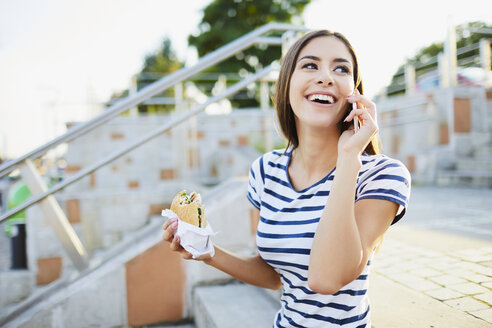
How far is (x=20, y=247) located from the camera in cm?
379

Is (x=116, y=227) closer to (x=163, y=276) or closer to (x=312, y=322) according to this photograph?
(x=163, y=276)

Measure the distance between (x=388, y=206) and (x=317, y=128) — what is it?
364 millimetres

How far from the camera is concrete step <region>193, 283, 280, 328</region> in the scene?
1659 millimetres

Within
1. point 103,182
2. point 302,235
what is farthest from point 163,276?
point 103,182

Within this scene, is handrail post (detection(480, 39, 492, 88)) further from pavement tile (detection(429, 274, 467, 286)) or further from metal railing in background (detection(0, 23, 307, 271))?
pavement tile (detection(429, 274, 467, 286))

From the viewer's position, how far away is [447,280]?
1559 mm

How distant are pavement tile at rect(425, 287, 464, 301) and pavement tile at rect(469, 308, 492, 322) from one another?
5.3 inches

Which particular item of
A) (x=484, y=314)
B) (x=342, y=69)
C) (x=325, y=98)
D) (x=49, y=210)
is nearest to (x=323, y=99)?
(x=325, y=98)

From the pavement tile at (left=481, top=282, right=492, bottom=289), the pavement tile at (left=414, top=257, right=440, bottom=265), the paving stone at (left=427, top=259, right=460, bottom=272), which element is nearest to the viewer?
the pavement tile at (left=481, top=282, right=492, bottom=289)

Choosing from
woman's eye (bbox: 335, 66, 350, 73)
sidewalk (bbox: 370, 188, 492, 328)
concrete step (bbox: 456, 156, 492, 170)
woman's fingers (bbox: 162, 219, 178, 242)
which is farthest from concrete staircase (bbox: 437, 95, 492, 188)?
woman's fingers (bbox: 162, 219, 178, 242)

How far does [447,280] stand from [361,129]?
105cm

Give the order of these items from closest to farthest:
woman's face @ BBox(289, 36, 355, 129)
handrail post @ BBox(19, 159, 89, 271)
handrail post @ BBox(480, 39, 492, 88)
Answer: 1. woman's face @ BBox(289, 36, 355, 129)
2. handrail post @ BBox(19, 159, 89, 271)
3. handrail post @ BBox(480, 39, 492, 88)

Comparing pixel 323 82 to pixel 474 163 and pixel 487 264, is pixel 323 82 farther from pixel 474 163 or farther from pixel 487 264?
pixel 474 163

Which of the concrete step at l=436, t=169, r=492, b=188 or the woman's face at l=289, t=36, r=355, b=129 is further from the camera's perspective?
the concrete step at l=436, t=169, r=492, b=188
